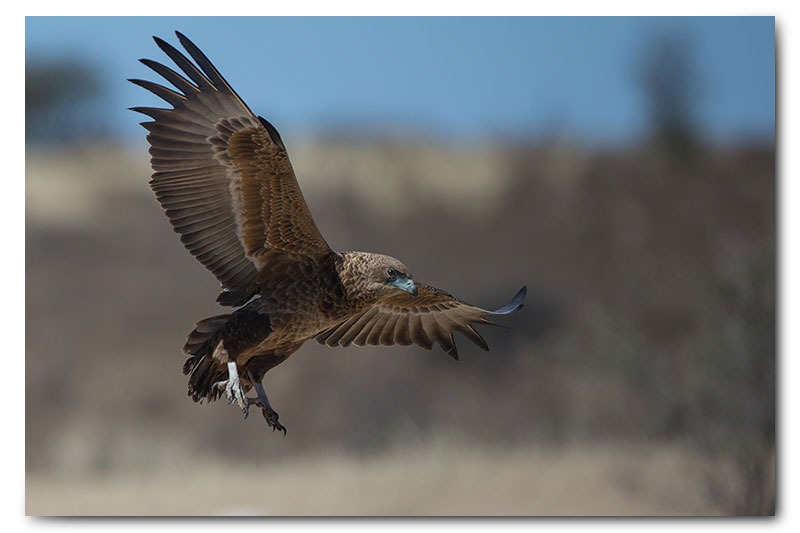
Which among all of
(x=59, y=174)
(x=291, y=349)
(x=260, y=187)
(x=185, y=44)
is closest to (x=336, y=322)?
(x=291, y=349)

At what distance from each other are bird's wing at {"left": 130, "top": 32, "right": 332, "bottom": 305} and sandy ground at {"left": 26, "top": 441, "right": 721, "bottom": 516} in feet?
16.6

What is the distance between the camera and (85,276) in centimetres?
1127

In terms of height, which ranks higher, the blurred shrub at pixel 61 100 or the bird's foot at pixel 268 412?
the blurred shrub at pixel 61 100

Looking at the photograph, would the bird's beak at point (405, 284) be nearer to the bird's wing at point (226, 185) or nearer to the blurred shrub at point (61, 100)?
the bird's wing at point (226, 185)

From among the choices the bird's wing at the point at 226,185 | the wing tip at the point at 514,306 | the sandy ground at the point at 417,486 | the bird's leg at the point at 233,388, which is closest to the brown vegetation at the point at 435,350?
the sandy ground at the point at 417,486

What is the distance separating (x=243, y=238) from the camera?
3.02 meters

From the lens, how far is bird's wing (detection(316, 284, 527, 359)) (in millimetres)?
3307

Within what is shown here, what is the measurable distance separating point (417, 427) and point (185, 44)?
26.8ft

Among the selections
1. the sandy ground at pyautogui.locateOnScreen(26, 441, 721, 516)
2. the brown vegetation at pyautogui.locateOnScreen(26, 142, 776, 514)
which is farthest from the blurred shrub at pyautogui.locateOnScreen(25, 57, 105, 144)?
the sandy ground at pyautogui.locateOnScreen(26, 441, 721, 516)

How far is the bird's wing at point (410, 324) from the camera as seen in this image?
3307 millimetres

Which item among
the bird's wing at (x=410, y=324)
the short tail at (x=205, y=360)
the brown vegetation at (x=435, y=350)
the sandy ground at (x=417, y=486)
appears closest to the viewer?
the short tail at (x=205, y=360)

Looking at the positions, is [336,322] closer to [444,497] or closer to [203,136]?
[203,136]

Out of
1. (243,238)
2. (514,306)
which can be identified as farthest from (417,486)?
(514,306)

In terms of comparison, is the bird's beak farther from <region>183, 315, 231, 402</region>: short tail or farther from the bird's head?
<region>183, 315, 231, 402</region>: short tail
